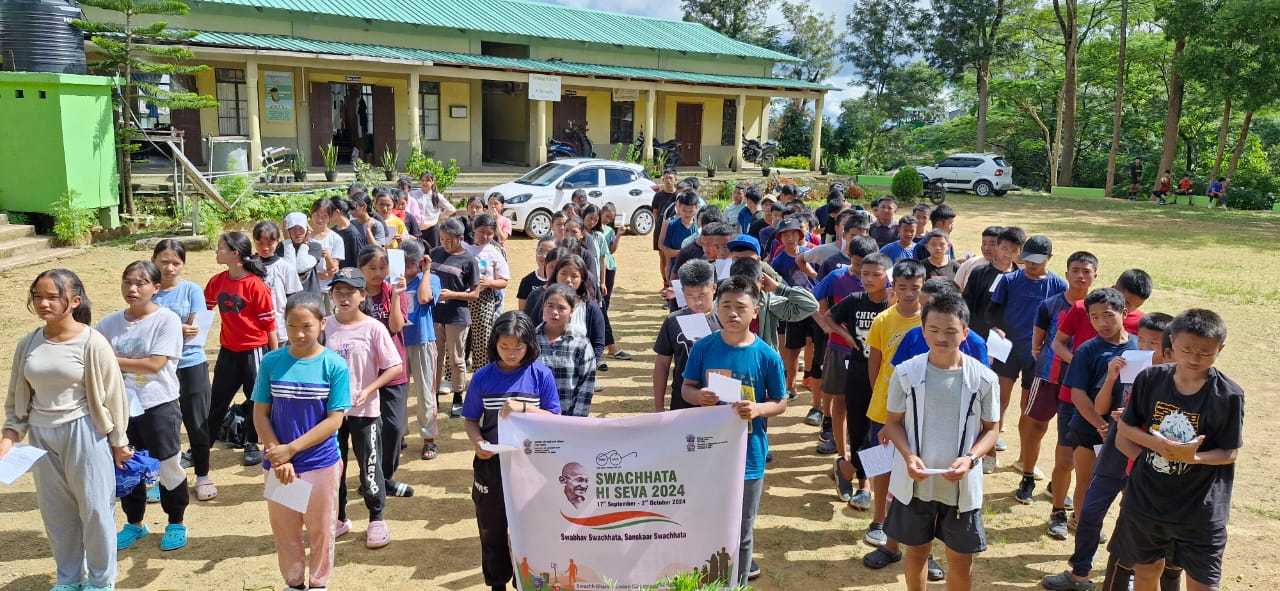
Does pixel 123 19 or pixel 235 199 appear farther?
pixel 123 19

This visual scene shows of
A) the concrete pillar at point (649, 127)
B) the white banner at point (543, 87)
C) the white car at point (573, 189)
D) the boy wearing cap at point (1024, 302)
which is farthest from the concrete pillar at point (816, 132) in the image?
the boy wearing cap at point (1024, 302)

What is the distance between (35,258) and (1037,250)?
13512 mm

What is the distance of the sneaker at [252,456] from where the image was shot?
584cm

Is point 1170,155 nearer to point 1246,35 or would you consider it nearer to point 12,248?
point 1246,35

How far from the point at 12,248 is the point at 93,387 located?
11.0 meters

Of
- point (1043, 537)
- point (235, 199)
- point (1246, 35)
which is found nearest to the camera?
point (1043, 537)

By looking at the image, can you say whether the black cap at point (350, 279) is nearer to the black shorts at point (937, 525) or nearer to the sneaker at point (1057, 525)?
the black shorts at point (937, 525)

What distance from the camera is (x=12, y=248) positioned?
40.4 ft

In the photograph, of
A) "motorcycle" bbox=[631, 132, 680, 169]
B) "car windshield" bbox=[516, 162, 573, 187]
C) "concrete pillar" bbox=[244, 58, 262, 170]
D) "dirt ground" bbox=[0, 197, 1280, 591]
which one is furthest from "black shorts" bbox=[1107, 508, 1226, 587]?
"motorcycle" bbox=[631, 132, 680, 169]

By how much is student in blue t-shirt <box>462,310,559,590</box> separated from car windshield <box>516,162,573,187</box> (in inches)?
531

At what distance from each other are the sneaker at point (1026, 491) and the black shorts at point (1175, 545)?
6.15ft

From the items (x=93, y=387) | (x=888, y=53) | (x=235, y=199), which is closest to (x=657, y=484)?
(x=93, y=387)

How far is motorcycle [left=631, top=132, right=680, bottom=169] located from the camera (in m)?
26.2

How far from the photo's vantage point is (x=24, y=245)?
12578 mm
